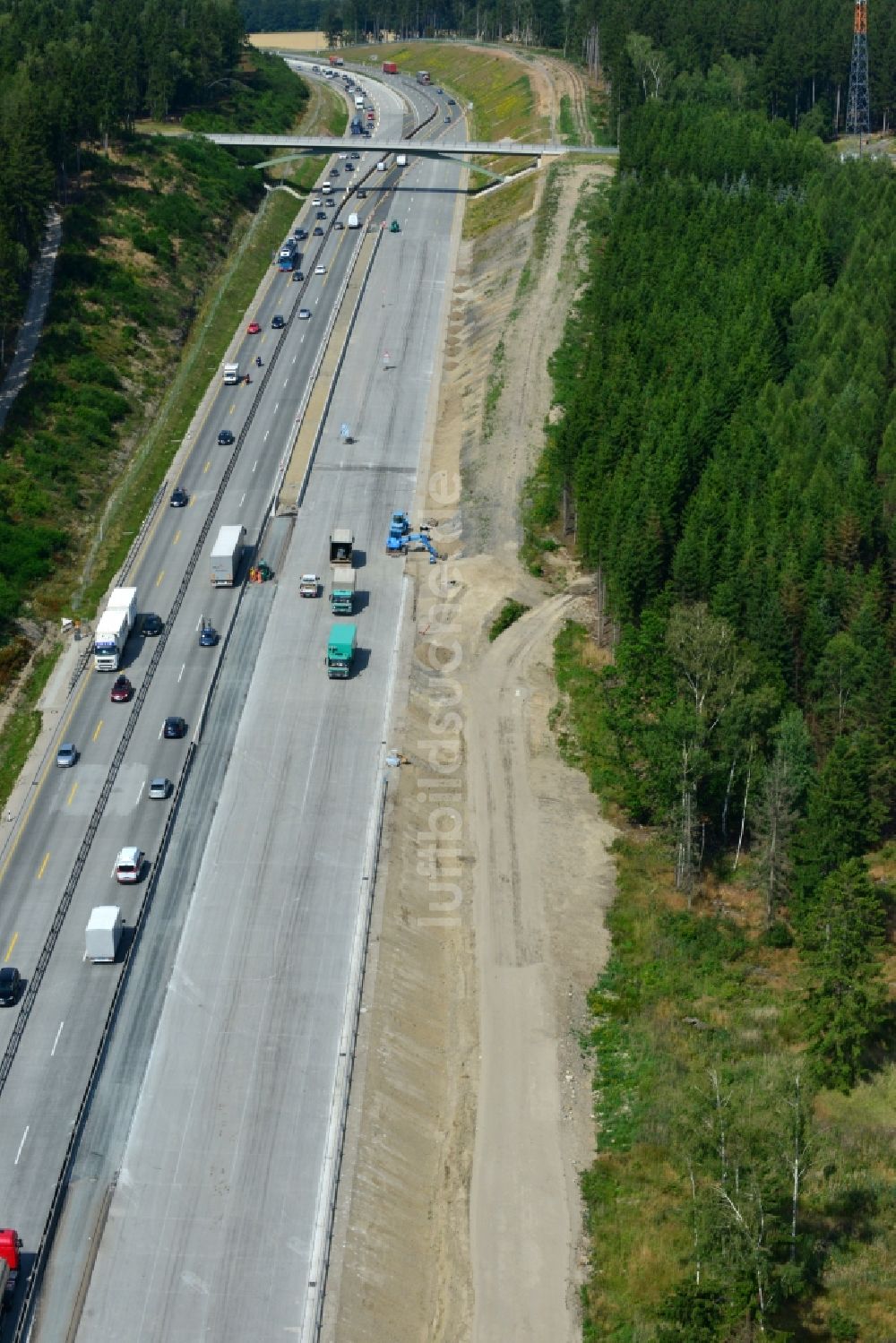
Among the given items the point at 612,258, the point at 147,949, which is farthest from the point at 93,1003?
the point at 612,258

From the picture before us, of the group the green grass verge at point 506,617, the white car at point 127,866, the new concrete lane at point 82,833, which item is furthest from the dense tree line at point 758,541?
the white car at point 127,866

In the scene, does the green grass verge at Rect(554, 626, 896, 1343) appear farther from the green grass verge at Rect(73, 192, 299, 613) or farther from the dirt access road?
the green grass verge at Rect(73, 192, 299, 613)

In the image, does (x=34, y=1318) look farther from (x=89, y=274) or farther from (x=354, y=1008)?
(x=89, y=274)

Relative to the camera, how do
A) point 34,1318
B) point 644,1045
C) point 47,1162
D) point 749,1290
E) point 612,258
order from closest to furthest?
point 749,1290, point 34,1318, point 47,1162, point 644,1045, point 612,258

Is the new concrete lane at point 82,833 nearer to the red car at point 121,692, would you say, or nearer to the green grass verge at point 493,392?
the red car at point 121,692

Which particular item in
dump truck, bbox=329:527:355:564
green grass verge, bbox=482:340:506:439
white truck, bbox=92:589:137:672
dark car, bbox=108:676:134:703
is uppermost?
green grass verge, bbox=482:340:506:439

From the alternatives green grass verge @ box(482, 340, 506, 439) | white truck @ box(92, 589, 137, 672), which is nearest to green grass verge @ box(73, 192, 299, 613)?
white truck @ box(92, 589, 137, 672)
